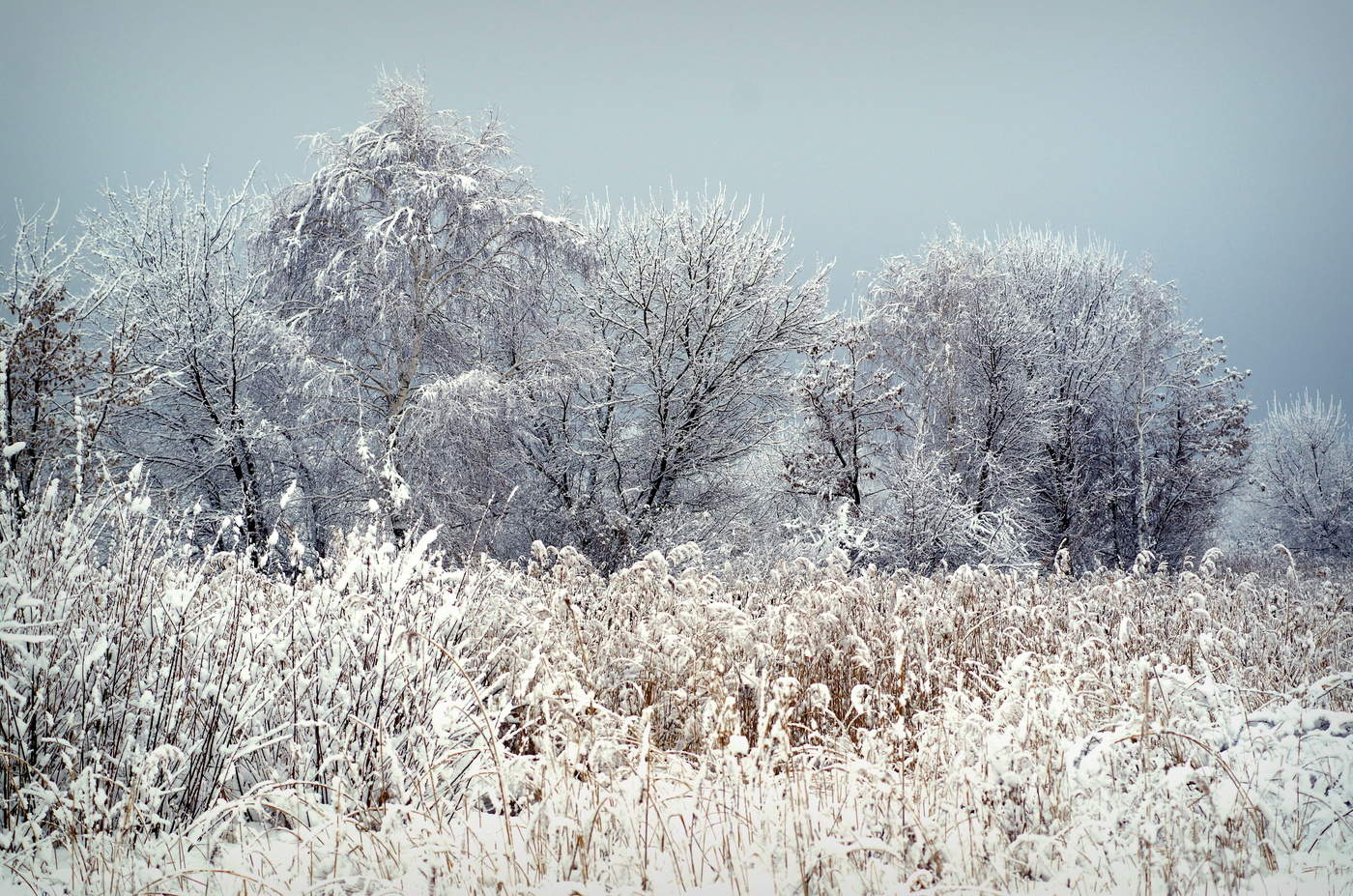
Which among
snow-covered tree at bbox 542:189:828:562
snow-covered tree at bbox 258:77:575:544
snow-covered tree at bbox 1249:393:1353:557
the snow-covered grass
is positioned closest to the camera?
the snow-covered grass

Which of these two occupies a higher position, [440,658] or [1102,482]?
[1102,482]

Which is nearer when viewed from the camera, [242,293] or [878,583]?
[878,583]

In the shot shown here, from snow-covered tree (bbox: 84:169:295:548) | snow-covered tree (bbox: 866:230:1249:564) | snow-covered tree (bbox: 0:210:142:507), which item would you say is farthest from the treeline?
snow-covered tree (bbox: 0:210:142:507)

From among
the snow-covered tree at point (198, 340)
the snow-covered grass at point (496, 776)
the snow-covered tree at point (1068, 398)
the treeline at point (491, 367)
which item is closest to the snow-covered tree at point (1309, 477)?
the snow-covered tree at point (1068, 398)

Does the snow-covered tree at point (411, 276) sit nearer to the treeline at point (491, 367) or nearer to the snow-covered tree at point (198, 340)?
the treeline at point (491, 367)

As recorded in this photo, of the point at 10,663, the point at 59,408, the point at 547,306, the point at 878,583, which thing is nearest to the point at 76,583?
the point at 10,663

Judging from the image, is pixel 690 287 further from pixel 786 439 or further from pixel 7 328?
pixel 7 328

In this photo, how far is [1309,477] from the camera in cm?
2166

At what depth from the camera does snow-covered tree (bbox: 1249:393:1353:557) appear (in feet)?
66.0

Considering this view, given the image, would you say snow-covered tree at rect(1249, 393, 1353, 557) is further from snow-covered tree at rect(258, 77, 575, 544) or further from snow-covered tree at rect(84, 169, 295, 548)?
snow-covered tree at rect(84, 169, 295, 548)

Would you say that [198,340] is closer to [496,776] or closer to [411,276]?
[411,276]

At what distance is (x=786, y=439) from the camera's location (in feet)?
40.7

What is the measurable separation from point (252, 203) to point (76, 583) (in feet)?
34.7

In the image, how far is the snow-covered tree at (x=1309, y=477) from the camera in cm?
2012
